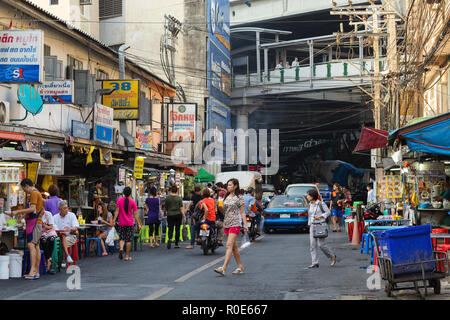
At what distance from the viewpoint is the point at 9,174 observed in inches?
639

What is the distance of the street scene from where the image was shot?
10883mm

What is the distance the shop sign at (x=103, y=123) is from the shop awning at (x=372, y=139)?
9395mm

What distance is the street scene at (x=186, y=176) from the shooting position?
1088cm

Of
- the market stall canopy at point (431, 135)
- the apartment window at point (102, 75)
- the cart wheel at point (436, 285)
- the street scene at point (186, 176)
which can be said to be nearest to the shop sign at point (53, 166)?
the street scene at point (186, 176)

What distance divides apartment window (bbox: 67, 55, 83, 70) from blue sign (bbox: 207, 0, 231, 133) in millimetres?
20278

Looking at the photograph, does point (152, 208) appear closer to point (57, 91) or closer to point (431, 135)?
point (57, 91)

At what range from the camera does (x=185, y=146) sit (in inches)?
1654

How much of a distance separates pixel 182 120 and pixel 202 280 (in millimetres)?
21786

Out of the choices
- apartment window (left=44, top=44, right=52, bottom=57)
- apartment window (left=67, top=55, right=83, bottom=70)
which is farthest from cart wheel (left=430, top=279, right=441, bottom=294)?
apartment window (left=67, top=55, right=83, bottom=70)

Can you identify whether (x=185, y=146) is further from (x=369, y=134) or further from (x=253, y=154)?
(x=369, y=134)
